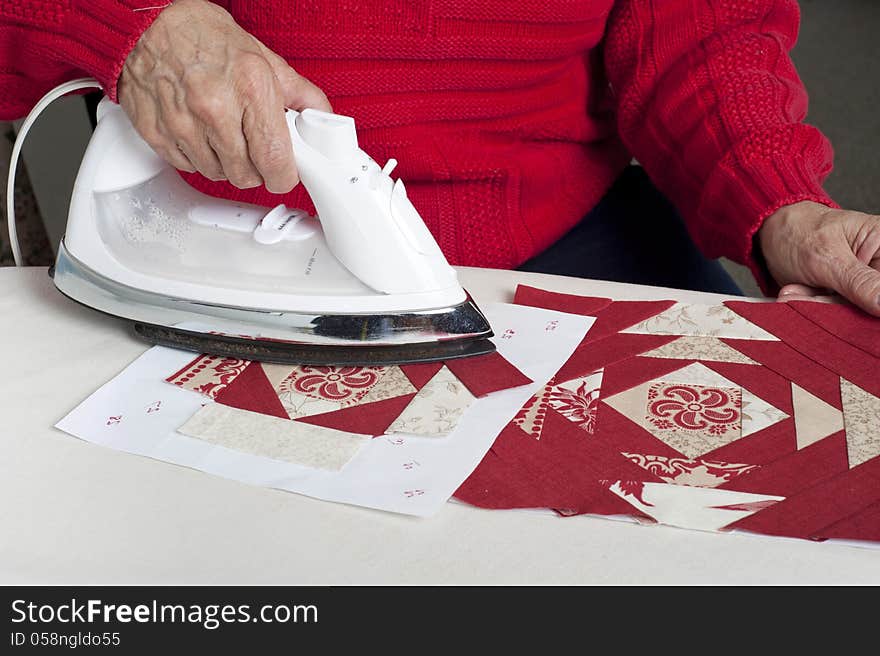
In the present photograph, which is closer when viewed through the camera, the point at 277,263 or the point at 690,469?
the point at 690,469

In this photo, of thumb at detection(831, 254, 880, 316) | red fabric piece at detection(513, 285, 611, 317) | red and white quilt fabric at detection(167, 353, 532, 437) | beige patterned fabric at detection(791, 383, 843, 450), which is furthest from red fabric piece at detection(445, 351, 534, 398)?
thumb at detection(831, 254, 880, 316)

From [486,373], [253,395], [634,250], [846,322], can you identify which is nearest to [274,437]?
[253,395]

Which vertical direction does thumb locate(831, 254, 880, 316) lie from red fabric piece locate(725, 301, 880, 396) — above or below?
above

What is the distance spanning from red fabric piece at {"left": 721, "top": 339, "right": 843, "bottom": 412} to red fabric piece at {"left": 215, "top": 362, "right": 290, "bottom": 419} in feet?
1.36

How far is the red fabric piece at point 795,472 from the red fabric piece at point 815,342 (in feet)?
0.37

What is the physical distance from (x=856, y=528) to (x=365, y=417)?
372mm

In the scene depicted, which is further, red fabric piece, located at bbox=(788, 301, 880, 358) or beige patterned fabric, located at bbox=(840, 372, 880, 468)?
red fabric piece, located at bbox=(788, 301, 880, 358)

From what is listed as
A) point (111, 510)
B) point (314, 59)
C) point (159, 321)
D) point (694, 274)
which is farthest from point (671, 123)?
point (111, 510)

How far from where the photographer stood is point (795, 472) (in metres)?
0.67

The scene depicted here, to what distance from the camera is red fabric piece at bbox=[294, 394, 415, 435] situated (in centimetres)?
74

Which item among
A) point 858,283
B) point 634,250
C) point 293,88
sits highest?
point 293,88

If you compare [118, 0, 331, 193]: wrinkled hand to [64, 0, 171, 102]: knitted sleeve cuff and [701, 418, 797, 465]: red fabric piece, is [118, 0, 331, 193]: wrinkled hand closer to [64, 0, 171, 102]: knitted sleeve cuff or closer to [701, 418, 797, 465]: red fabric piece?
[64, 0, 171, 102]: knitted sleeve cuff

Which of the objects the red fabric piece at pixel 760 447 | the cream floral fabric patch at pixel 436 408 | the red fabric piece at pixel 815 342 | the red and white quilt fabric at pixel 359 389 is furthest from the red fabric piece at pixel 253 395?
the red fabric piece at pixel 815 342

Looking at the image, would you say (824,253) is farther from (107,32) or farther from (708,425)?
(107,32)
